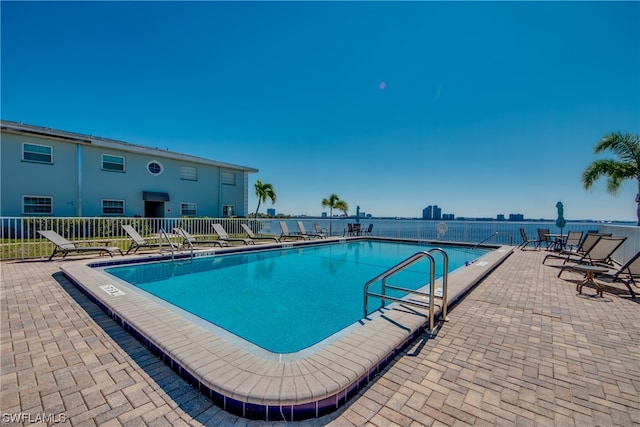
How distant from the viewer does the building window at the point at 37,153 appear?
12.8 metres

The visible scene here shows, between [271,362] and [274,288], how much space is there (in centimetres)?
384

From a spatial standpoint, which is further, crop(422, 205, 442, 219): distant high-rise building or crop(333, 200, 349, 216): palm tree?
crop(422, 205, 442, 219): distant high-rise building

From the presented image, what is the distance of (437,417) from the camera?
1.77m

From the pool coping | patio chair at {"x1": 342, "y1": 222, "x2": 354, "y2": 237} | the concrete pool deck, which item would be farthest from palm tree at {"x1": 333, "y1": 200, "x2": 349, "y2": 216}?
the pool coping

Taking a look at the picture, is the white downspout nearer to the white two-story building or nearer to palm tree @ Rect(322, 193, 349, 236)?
the white two-story building

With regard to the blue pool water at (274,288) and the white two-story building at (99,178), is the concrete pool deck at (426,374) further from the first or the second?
the white two-story building at (99,178)

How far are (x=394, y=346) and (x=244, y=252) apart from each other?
8.05 m

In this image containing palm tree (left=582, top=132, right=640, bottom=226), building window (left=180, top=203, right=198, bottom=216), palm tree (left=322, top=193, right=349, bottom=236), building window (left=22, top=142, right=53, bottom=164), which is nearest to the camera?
palm tree (left=582, top=132, right=640, bottom=226)

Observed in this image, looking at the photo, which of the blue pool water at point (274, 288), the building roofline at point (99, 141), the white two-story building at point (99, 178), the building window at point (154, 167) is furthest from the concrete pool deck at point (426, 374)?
the building window at point (154, 167)

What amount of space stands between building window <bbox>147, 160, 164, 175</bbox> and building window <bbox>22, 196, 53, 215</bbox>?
4826mm

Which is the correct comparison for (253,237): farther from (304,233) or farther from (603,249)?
(603,249)

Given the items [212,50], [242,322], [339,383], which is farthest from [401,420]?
[212,50]

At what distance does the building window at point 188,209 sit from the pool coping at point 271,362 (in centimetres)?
1586

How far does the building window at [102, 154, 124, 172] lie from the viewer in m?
15.0
